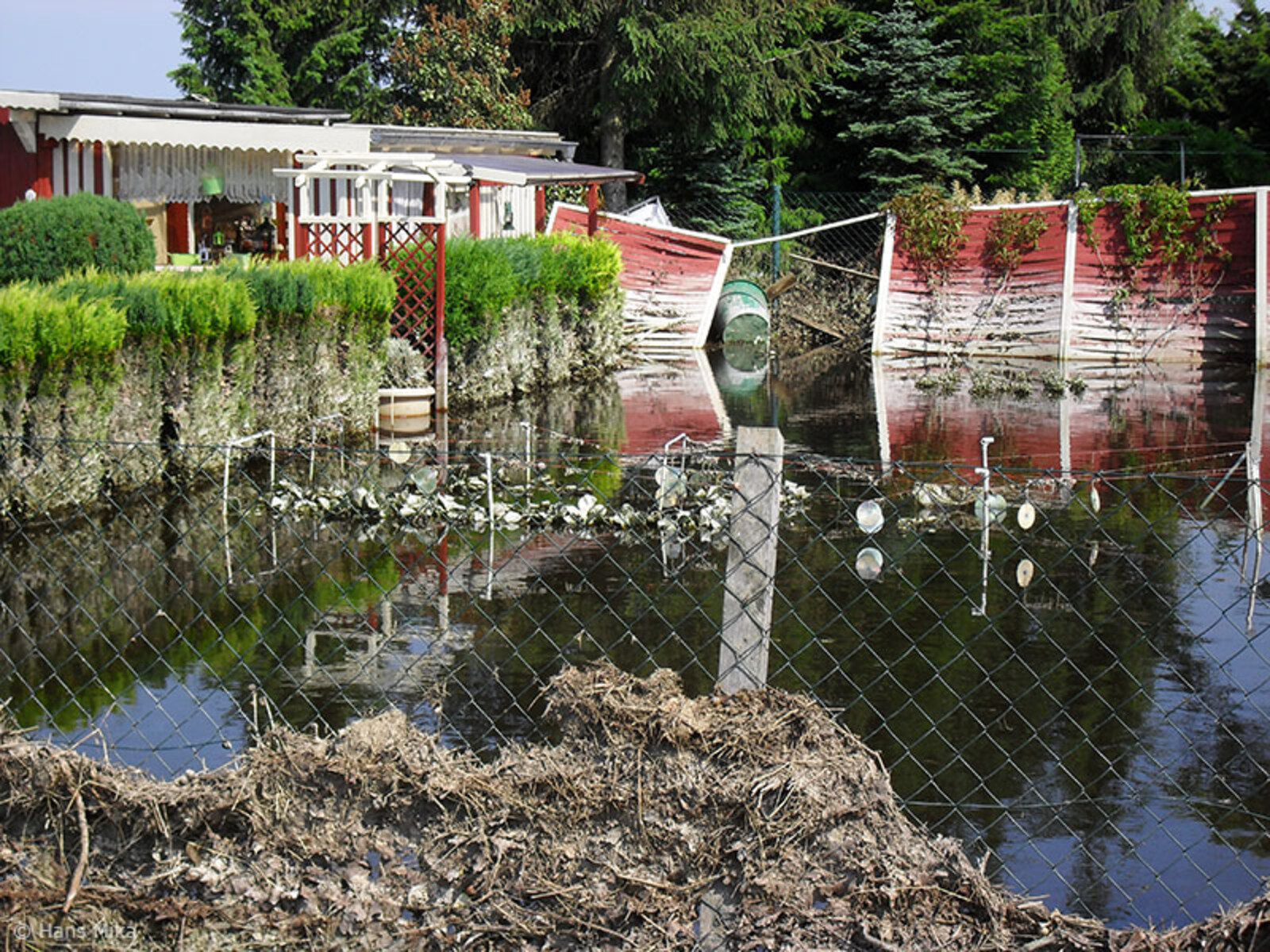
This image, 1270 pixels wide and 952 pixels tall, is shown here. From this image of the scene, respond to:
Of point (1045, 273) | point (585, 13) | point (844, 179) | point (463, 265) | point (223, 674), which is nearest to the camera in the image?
point (223, 674)

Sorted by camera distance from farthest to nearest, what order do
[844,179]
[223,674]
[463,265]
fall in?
[844,179] < [463,265] < [223,674]

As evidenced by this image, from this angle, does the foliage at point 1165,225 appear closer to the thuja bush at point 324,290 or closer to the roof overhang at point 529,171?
the roof overhang at point 529,171

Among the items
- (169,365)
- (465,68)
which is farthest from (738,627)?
(465,68)

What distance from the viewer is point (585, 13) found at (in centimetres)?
2812

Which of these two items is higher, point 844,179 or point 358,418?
point 844,179

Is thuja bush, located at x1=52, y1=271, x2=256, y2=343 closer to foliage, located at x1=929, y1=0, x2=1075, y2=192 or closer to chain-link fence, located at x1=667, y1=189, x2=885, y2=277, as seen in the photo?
chain-link fence, located at x1=667, y1=189, x2=885, y2=277

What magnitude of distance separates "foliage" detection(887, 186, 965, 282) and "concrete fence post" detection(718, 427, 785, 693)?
19936 millimetres

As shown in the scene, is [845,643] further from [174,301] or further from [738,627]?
[174,301]

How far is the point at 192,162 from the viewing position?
57.6ft

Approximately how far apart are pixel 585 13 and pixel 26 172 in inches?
569

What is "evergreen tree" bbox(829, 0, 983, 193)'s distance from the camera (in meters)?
28.4

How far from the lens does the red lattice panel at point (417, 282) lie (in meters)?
15.2

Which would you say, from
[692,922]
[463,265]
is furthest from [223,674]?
[463,265]

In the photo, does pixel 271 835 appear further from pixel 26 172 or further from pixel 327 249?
pixel 26 172
